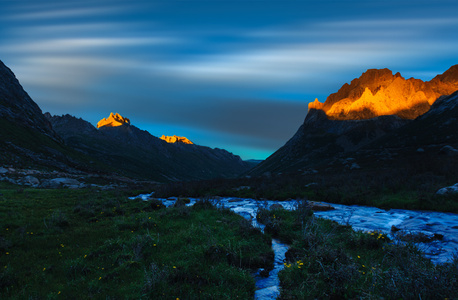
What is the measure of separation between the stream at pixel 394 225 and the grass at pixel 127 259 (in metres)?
0.60

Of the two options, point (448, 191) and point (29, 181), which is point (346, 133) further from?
point (29, 181)

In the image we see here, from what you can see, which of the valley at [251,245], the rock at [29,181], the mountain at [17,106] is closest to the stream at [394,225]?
the valley at [251,245]

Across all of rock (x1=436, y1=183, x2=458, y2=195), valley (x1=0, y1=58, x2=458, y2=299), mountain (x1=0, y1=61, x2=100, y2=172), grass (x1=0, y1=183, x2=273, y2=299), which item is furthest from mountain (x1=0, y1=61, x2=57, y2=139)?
rock (x1=436, y1=183, x2=458, y2=195)

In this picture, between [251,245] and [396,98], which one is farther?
[396,98]

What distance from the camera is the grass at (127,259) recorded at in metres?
7.98

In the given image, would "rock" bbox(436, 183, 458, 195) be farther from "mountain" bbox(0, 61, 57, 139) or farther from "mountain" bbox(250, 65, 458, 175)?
"mountain" bbox(0, 61, 57, 139)

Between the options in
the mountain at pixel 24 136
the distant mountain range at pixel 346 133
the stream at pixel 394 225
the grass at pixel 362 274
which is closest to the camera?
the grass at pixel 362 274

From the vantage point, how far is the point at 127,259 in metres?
10.3

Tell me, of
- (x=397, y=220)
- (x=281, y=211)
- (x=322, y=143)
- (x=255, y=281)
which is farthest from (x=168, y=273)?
(x=322, y=143)

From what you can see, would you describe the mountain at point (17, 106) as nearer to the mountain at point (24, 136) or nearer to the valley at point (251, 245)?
the mountain at point (24, 136)

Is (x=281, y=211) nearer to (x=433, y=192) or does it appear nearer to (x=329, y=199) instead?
(x=329, y=199)

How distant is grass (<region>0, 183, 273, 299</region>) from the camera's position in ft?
26.2

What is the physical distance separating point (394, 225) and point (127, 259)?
16352 mm

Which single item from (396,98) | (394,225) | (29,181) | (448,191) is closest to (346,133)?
(396,98)
